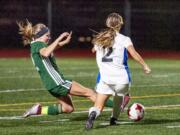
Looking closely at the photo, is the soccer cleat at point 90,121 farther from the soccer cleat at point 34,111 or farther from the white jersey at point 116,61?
the soccer cleat at point 34,111

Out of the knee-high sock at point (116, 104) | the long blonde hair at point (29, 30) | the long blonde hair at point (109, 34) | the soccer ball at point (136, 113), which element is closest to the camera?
the long blonde hair at point (109, 34)

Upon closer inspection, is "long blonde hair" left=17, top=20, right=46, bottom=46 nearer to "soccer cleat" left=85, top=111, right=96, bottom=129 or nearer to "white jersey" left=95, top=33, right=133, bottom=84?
"white jersey" left=95, top=33, right=133, bottom=84

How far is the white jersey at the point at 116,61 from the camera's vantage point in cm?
1154

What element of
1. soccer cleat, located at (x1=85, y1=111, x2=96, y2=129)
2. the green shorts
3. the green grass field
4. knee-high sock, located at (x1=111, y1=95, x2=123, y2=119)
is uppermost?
the green shorts

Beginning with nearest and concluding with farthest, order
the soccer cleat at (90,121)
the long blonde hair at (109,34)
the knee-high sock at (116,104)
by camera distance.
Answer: the soccer cleat at (90,121), the long blonde hair at (109,34), the knee-high sock at (116,104)

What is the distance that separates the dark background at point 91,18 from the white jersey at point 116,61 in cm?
2873

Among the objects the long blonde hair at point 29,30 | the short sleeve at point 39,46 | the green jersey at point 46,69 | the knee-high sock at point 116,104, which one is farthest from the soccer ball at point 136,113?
the long blonde hair at point 29,30

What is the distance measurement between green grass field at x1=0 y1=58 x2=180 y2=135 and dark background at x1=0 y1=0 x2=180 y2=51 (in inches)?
630

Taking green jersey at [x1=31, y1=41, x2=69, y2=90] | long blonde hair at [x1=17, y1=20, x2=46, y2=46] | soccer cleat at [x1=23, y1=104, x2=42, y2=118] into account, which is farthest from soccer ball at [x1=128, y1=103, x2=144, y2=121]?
long blonde hair at [x1=17, y1=20, x2=46, y2=46]

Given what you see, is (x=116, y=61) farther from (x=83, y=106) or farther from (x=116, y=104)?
(x=83, y=106)

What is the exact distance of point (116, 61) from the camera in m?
11.6

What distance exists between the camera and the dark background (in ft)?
134

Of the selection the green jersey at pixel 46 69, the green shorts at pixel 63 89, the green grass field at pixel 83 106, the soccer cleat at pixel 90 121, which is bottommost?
the green grass field at pixel 83 106

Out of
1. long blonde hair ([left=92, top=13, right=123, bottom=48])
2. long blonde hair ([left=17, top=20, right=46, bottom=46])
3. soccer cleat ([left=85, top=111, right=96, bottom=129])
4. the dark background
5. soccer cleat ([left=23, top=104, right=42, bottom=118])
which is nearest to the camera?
soccer cleat ([left=85, top=111, right=96, bottom=129])
